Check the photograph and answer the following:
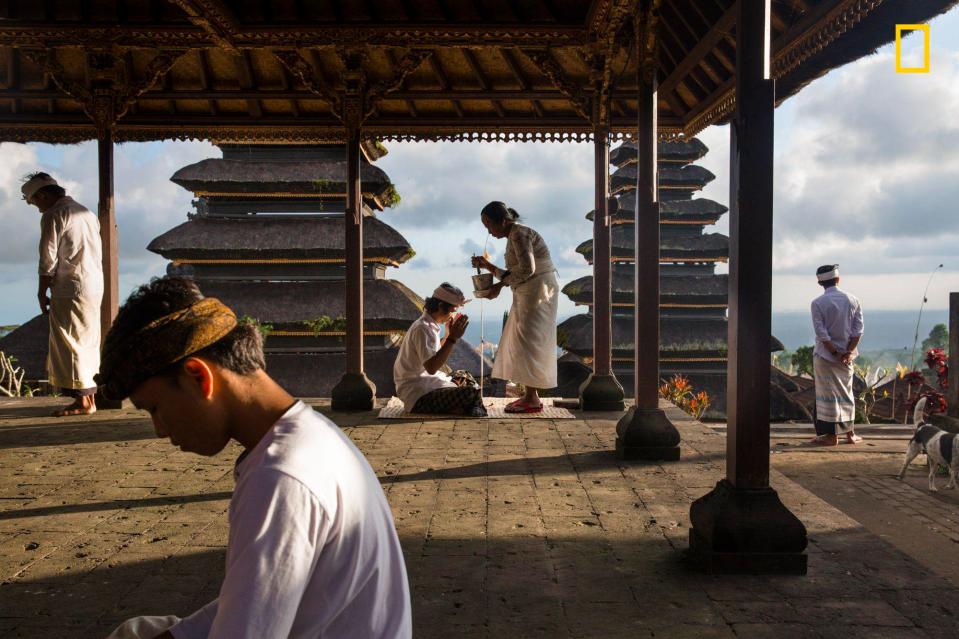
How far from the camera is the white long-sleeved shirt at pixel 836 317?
852cm

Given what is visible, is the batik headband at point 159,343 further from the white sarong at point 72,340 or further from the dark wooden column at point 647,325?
the white sarong at point 72,340

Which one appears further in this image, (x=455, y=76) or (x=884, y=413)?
(x=884, y=413)

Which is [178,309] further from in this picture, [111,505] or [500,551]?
[111,505]

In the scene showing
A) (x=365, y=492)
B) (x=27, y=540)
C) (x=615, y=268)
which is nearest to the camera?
(x=365, y=492)

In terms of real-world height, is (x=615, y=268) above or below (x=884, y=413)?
above

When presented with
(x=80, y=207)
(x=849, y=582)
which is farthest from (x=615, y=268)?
(x=849, y=582)

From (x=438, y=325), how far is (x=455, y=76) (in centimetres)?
392

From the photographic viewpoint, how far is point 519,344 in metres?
8.38

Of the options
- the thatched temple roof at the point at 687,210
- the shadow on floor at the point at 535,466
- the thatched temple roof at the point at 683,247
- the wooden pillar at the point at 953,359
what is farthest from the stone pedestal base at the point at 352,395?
the thatched temple roof at the point at 687,210

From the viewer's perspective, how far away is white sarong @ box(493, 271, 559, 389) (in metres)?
8.35

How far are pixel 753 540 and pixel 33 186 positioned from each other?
7484 millimetres

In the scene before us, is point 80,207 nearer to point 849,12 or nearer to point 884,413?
point 849,12

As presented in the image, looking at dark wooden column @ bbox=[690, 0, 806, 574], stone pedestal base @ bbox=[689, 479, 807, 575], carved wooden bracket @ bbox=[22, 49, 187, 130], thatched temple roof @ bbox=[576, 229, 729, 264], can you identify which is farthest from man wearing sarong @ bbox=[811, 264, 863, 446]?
thatched temple roof @ bbox=[576, 229, 729, 264]

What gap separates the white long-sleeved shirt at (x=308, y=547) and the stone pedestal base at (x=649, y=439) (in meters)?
4.80
